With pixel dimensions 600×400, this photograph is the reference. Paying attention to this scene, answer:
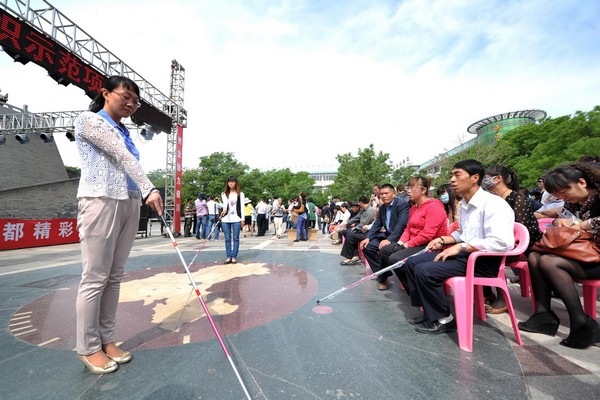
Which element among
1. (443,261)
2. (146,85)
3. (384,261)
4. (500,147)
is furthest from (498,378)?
(500,147)

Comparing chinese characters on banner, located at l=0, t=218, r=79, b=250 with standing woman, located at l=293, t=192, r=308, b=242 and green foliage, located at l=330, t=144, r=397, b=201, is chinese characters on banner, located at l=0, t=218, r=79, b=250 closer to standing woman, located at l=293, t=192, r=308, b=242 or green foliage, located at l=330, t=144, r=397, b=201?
standing woman, located at l=293, t=192, r=308, b=242

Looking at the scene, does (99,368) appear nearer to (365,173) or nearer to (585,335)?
(585,335)

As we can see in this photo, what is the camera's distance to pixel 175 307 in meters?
2.84

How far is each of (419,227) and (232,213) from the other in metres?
3.30

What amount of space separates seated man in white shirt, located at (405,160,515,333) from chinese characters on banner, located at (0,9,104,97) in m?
9.14

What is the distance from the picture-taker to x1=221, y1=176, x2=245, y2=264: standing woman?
504 cm

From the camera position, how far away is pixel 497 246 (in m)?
1.96

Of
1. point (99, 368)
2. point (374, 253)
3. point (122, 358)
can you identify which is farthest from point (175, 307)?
point (374, 253)

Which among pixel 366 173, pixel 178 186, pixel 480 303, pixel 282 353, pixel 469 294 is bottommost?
pixel 282 353

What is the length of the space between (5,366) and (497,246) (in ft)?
11.4

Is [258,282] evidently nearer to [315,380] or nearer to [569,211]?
[315,380]

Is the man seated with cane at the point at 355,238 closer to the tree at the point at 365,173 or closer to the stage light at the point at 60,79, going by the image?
the stage light at the point at 60,79

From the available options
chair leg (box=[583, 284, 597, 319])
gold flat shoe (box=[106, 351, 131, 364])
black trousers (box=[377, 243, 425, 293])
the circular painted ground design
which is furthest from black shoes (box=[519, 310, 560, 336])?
gold flat shoe (box=[106, 351, 131, 364])

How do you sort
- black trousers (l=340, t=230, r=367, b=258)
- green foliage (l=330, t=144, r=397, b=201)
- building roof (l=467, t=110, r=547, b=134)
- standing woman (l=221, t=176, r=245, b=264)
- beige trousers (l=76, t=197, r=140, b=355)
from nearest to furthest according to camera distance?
1. beige trousers (l=76, t=197, r=140, b=355)
2. black trousers (l=340, t=230, r=367, b=258)
3. standing woman (l=221, t=176, r=245, b=264)
4. green foliage (l=330, t=144, r=397, b=201)
5. building roof (l=467, t=110, r=547, b=134)
